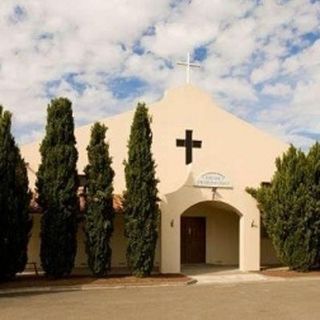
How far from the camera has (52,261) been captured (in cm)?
1861

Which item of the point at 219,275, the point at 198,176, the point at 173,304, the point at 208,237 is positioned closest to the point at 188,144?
the point at 198,176

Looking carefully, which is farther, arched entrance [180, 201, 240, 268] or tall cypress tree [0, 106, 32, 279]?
arched entrance [180, 201, 240, 268]

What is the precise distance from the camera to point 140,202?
19469mm

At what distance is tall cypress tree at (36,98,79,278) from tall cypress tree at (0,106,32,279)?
2.28 ft

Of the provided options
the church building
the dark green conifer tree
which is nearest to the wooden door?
the church building

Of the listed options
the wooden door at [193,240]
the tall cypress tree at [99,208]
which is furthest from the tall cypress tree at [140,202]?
the wooden door at [193,240]

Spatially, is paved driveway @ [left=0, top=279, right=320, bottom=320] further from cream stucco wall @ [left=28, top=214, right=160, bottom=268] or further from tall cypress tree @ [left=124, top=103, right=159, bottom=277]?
cream stucco wall @ [left=28, top=214, right=160, bottom=268]

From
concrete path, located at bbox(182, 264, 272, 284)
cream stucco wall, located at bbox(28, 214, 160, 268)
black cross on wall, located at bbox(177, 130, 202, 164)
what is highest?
black cross on wall, located at bbox(177, 130, 202, 164)

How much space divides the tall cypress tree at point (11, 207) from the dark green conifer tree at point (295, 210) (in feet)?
30.1

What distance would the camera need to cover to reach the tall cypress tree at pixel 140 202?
19375 mm

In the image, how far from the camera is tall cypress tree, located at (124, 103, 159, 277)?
763 inches

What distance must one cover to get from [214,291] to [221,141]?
9436 mm

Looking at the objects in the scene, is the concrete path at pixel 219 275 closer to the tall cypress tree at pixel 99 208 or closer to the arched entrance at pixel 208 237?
the arched entrance at pixel 208 237

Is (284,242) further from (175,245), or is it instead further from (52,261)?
(52,261)
